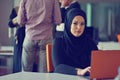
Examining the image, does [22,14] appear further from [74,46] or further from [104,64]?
[104,64]

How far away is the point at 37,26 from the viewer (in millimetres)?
3326

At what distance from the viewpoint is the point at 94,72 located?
1866mm

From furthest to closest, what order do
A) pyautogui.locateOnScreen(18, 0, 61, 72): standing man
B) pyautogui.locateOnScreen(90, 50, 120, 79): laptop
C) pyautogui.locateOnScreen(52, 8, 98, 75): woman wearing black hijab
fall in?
pyautogui.locateOnScreen(18, 0, 61, 72): standing man < pyautogui.locateOnScreen(52, 8, 98, 75): woman wearing black hijab < pyautogui.locateOnScreen(90, 50, 120, 79): laptop

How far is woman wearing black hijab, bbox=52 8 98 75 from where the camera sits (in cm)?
264

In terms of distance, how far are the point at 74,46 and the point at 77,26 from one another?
0.17 metres

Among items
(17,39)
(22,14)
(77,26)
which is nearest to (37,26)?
(22,14)

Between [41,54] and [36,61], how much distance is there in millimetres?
192

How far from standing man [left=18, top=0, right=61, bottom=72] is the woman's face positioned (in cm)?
66

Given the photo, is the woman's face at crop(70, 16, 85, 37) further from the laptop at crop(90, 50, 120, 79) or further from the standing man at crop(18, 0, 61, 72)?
the laptop at crop(90, 50, 120, 79)

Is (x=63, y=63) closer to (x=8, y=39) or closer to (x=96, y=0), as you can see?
(x=8, y=39)

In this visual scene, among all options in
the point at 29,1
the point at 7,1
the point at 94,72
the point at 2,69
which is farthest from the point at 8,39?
the point at 94,72

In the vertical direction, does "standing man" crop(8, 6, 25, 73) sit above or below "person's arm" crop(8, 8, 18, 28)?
below

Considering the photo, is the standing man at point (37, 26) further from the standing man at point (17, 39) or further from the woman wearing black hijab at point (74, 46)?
the woman wearing black hijab at point (74, 46)

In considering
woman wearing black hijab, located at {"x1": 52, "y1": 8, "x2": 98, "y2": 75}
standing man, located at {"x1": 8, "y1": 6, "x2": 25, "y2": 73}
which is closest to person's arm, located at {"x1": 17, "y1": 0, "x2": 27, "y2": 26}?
standing man, located at {"x1": 8, "y1": 6, "x2": 25, "y2": 73}
